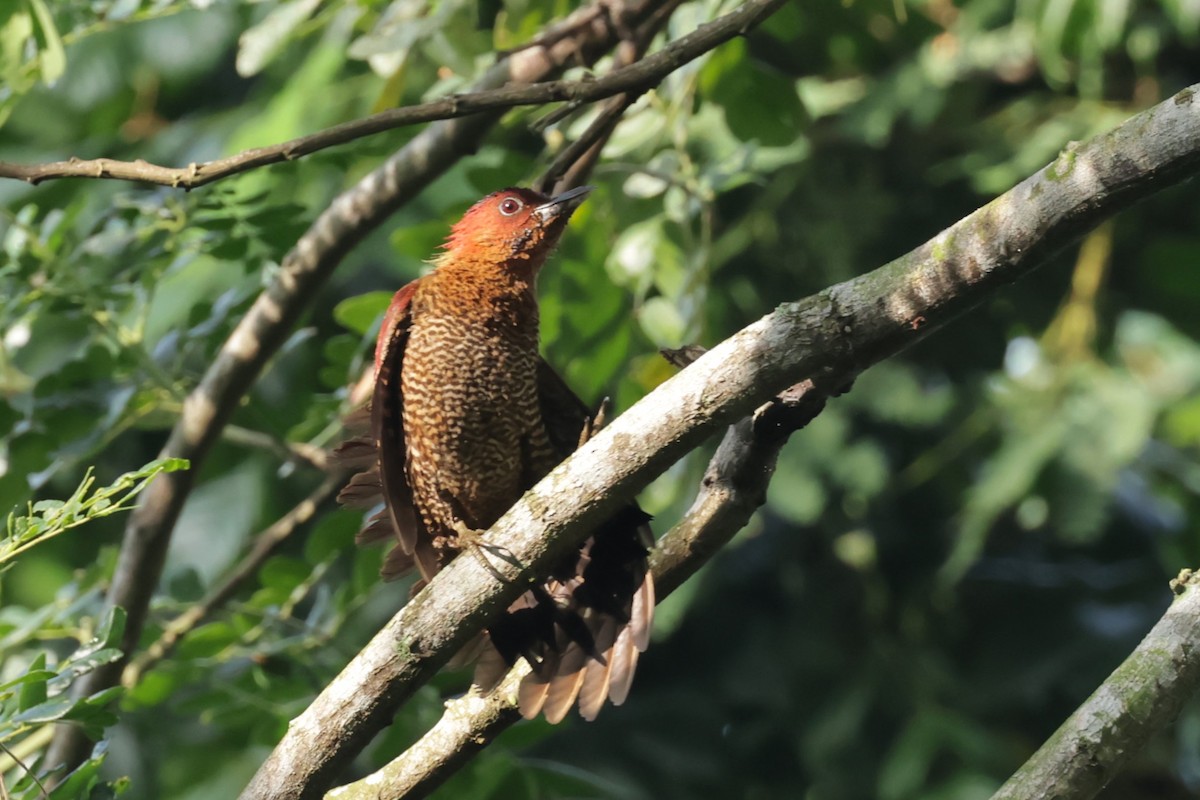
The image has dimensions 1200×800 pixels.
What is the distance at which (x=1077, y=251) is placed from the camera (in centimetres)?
695

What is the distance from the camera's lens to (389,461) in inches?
142

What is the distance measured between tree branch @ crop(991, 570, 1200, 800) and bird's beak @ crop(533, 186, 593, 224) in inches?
71.7

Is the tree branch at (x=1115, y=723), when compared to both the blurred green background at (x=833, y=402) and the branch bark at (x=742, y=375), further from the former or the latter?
the blurred green background at (x=833, y=402)

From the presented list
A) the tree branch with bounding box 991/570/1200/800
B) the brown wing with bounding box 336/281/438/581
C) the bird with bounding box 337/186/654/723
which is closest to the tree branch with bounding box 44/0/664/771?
the bird with bounding box 337/186/654/723

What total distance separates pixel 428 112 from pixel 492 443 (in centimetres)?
98

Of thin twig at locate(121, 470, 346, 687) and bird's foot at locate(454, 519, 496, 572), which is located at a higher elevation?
bird's foot at locate(454, 519, 496, 572)

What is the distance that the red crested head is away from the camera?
3.84m

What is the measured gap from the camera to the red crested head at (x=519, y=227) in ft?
12.6

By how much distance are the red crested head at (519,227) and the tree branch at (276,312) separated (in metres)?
0.26

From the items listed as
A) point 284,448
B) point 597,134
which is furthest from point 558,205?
point 284,448

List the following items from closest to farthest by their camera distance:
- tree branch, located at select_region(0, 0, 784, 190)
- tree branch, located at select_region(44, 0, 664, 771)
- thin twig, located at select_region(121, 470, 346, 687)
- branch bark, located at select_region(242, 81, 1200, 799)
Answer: branch bark, located at select_region(242, 81, 1200, 799), tree branch, located at select_region(0, 0, 784, 190), tree branch, located at select_region(44, 0, 664, 771), thin twig, located at select_region(121, 470, 346, 687)

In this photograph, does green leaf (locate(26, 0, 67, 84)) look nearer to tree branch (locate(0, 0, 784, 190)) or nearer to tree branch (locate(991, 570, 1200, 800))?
tree branch (locate(0, 0, 784, 190))

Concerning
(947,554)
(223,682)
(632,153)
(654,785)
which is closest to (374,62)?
(632,153)

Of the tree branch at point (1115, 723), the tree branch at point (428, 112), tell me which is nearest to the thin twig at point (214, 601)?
the tree branch at point (428, 112)
